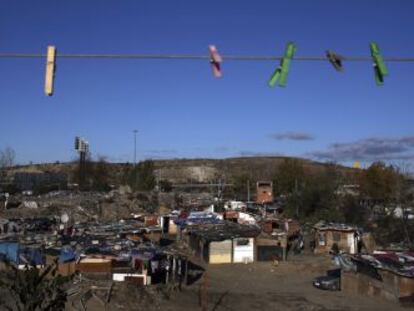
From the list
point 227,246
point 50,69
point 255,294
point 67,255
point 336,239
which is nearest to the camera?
point 50,69

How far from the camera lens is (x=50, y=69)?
9.02m

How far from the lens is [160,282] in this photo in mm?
36844

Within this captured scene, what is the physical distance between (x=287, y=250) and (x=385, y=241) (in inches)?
467

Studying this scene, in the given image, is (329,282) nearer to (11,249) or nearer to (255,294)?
(255,294)

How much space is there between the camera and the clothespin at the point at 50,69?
891 centimetres

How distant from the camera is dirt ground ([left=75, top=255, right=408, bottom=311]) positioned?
30.5 meters

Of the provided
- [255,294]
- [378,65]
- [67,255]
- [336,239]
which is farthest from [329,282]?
[378,65]

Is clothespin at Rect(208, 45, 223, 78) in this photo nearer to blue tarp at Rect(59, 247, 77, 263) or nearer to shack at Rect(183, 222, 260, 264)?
blue tarp at Rect(59, 247, 77, 263)

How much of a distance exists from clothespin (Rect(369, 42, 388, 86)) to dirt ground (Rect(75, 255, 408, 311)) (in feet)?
71.5

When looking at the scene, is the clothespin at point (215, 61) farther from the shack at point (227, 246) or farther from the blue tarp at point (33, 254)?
the shack at point (227, 246)

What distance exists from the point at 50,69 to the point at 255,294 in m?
29.8

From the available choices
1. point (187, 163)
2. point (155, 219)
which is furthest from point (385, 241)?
point (187, 163)

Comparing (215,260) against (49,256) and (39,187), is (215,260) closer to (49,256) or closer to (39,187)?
(49,256)

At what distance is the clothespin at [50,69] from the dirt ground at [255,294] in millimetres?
20851
